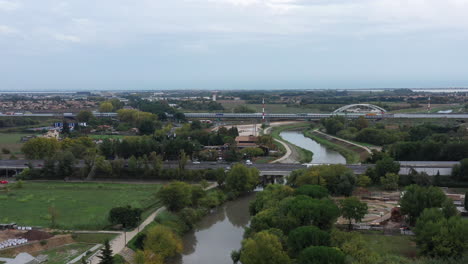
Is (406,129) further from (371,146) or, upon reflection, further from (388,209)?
(388,209)

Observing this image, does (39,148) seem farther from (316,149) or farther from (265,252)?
(265,252)

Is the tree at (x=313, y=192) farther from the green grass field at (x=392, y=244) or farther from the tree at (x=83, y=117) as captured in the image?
the tree at (x=83, y=117)

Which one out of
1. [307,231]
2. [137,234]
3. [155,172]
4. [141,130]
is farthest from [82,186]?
[141,130]

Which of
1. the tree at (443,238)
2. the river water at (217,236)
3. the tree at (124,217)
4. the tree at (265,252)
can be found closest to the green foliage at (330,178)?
the river water at (217,236)

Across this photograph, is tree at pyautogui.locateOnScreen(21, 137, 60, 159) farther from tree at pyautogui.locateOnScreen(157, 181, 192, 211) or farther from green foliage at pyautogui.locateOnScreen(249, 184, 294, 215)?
green foliage at pyautogui.locateOnScreen(249, 184, 294, 215)

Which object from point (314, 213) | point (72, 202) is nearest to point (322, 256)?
point (314, 213)
